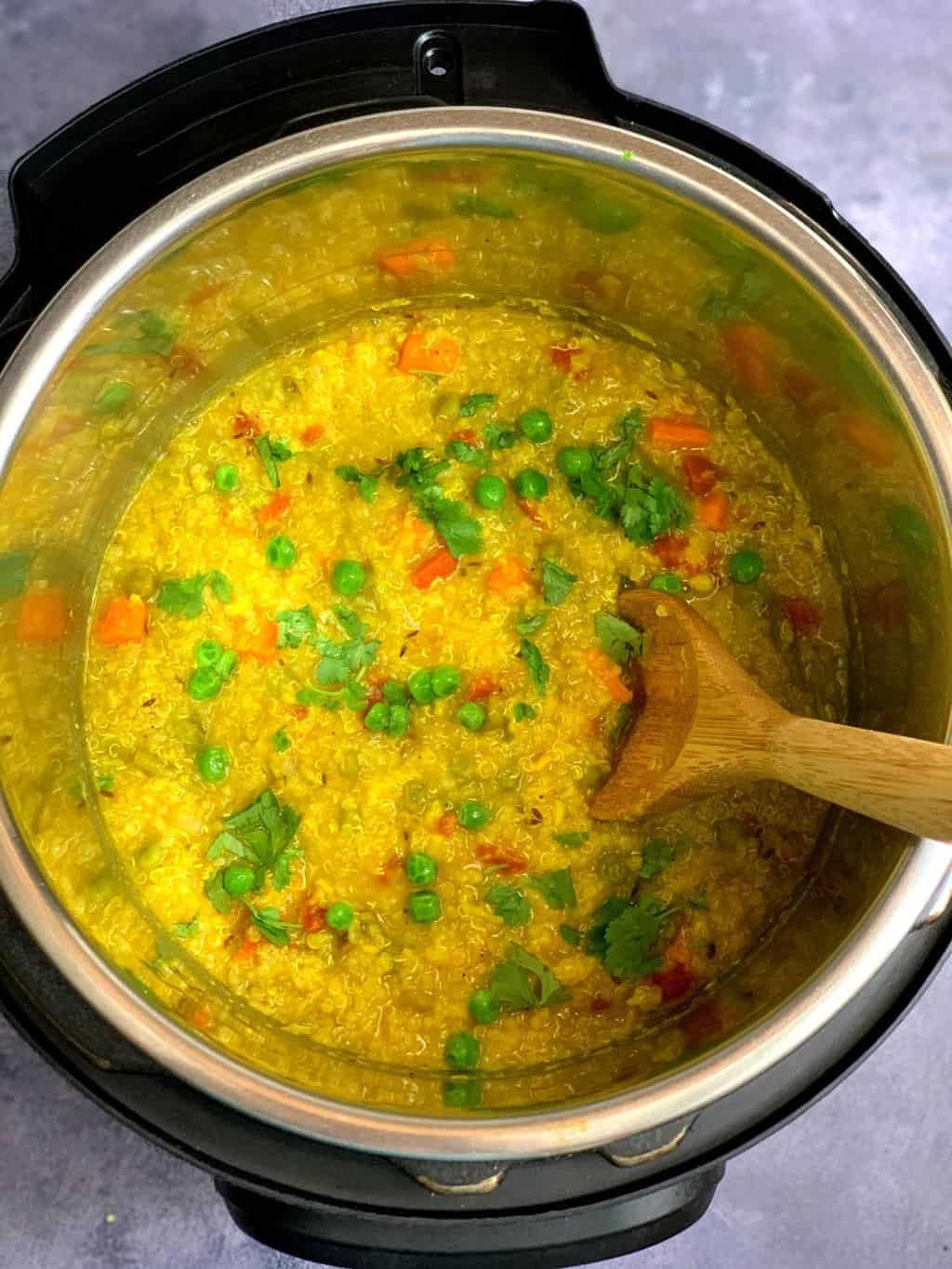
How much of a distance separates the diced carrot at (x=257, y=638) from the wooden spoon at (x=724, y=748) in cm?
78

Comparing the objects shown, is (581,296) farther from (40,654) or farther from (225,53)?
(40,654)

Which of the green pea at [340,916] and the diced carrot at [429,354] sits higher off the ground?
the diced carrot at [429,354]

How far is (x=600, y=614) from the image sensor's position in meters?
2.61

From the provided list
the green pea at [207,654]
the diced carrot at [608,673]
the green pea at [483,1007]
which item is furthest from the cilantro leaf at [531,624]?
the green pea at [483,1007]

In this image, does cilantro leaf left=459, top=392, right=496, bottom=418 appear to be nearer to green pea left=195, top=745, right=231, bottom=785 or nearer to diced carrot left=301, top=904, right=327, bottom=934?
green pea left=195, top=745, right=231, bottom=785

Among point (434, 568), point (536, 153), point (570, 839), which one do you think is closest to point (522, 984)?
point (570, 839)

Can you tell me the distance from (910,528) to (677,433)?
61 cm

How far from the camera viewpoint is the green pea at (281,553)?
2.59m

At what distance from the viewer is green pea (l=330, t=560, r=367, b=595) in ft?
8.46

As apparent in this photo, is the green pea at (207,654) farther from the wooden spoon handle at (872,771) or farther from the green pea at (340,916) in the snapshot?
the wooden spoon handle at (872,771)

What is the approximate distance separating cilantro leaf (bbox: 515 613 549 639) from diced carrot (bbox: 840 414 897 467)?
75cm

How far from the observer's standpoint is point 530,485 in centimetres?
261

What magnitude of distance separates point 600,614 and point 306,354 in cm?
92

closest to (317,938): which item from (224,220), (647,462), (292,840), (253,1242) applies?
(292,840)
